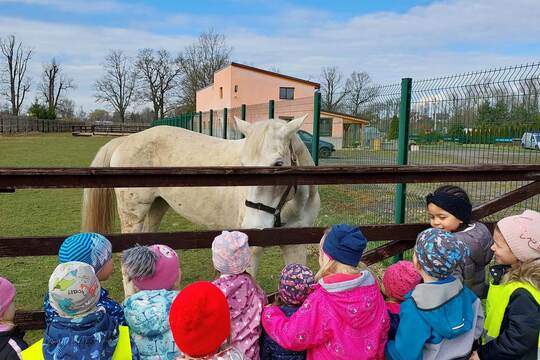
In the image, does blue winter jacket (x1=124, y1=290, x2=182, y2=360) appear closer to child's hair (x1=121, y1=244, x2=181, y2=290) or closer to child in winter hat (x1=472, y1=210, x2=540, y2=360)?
child's hair (x1=121, y1=244, x2=181, y2=290)

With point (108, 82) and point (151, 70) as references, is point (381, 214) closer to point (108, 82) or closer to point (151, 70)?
point (151, 70)

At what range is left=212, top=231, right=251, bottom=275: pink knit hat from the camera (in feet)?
6.50

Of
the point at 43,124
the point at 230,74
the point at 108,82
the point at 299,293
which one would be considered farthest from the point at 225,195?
the point at 108,82

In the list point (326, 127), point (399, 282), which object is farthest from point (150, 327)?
point (326, 127)

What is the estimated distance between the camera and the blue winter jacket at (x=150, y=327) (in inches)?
72.4

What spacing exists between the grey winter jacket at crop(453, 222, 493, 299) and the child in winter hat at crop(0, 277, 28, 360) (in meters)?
2.24

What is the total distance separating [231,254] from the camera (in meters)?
1.98

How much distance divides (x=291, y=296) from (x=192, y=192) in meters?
Result: 2.88

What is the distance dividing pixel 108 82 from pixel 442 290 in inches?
3173

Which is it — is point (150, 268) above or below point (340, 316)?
above

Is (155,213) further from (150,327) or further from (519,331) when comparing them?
(519,331)

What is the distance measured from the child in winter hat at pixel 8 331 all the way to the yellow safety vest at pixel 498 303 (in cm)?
206

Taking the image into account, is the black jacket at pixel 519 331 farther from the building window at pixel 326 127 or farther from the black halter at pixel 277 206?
the building window at pixel 326 127

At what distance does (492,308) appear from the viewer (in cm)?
210
